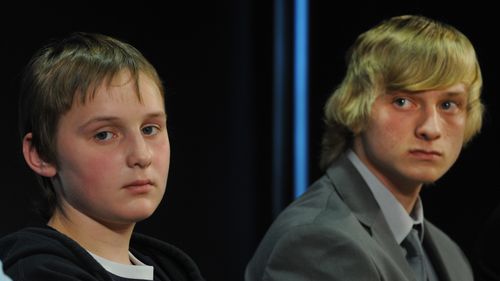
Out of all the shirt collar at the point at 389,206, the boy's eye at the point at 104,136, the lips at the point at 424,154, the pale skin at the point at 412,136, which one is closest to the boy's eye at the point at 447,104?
the pale skin at the point at 412,136

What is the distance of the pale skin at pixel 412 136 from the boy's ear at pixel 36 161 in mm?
874

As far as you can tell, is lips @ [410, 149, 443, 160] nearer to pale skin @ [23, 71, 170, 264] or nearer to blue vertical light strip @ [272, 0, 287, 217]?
pale skin @ [23, 71, 170, 264]

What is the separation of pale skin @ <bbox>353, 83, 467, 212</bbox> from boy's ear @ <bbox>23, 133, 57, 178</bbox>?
2.87 ft

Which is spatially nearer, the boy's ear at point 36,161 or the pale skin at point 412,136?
the boy's ear at point 36,161

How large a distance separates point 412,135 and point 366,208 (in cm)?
20

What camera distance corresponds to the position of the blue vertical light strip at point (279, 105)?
3160mm

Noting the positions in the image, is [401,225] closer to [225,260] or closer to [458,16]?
[225,260]

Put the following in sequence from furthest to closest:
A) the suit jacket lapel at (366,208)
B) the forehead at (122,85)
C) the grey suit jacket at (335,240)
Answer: the suit jacket lapel at (366,208)
the grey suit jacket at (335,240)
the forehead at (122,85)

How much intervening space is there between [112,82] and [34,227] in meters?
0.27

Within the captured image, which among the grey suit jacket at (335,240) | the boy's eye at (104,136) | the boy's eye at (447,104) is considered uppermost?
the boy's eye at (104,136)

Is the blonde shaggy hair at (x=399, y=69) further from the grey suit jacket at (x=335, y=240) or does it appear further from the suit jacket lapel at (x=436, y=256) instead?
the suit jacket lapel at (x=436, y=256)

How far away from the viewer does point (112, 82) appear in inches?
65.5

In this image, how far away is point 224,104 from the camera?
2945mm

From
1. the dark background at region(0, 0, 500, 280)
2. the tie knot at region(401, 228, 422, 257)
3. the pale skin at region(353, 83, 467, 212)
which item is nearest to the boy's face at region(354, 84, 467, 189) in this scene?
the pale skin at region(353, 83, 467, 212)
